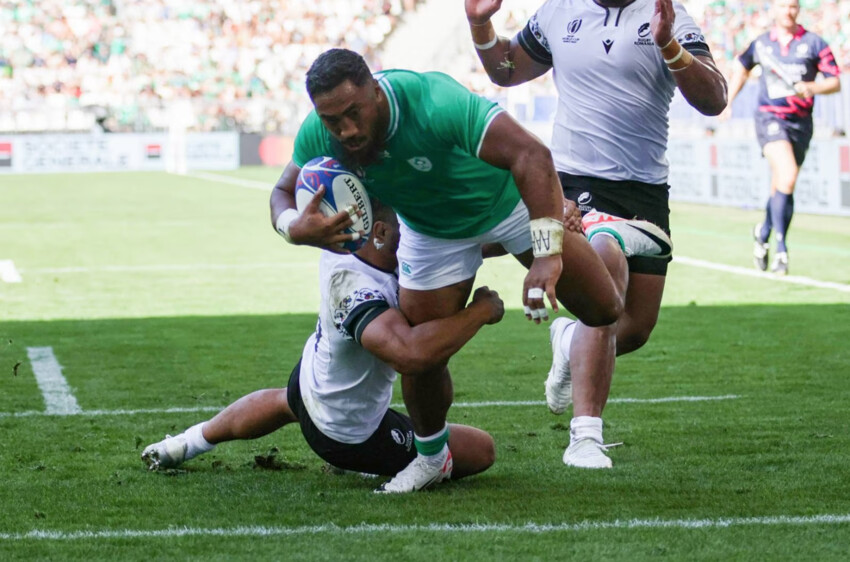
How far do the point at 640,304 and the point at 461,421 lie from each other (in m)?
1.06

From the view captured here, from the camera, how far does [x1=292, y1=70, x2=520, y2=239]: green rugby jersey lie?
461 cm

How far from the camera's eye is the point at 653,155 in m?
6.45

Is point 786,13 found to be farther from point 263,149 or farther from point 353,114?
point 263,149

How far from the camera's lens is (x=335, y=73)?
4.44 metres

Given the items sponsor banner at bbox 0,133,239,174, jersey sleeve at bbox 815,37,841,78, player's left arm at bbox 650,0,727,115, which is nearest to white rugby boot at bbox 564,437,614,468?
player's left arm at bbox 650,0,727,115

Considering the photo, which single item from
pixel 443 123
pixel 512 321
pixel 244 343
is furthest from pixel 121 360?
pixel 443 123

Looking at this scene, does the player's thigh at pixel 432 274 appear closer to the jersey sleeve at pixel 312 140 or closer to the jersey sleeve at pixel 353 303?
the jersey sleeve at pixel 353 303

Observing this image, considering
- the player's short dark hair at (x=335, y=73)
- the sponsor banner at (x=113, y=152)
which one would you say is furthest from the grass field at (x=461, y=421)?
the sponsor banner at (x=113, y=152)

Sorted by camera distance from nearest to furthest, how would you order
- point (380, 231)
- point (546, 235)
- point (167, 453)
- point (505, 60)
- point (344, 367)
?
point (546, 235) < point (344, 367) < point (380, 231) < point (167, 453) < point (505, 60)

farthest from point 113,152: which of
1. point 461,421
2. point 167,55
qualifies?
point 461,421

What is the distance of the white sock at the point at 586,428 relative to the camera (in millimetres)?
5691

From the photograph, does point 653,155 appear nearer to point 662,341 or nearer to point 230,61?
point 662,341

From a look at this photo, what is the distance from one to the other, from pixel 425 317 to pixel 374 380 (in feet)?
1.00

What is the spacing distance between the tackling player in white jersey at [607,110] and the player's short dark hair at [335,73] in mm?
1710
